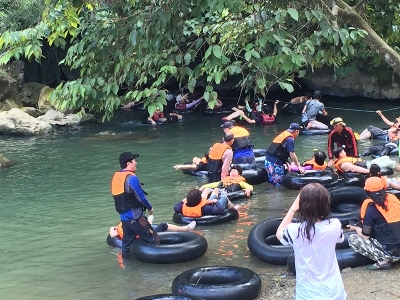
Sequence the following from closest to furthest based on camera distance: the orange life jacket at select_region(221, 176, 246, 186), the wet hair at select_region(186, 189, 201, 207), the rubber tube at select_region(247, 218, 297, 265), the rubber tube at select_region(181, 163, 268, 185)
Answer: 1. the rubber tube at select_region(247, 218, 297, 265)
2. the wet hair at select_region(186, 189, 201, 207)
3. the orange life jacket at select_region(221, 176, 246, 186)
4. the rubber tube at select_region(181, 163, 268, 185)

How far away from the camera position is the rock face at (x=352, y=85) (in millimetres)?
24516

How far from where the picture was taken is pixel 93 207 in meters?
11.2

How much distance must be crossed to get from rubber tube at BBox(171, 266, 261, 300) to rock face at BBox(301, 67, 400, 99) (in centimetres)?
1831

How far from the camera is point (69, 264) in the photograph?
8156 mm

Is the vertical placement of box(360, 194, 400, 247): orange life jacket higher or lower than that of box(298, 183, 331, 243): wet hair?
lower

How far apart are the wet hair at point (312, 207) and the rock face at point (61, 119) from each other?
19561mm

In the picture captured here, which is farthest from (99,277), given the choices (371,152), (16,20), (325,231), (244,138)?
(16,20)

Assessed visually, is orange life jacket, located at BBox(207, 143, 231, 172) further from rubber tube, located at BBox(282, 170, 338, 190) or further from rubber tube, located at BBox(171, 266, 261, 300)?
rubber tube, located at BBox(171, 266, 261, 300)

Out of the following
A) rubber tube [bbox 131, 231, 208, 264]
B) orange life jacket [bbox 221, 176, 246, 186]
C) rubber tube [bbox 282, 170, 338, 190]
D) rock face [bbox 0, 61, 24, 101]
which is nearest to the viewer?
rubber tube [bbox 131, 231, 208, 264]

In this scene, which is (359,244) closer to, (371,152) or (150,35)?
(150,35)

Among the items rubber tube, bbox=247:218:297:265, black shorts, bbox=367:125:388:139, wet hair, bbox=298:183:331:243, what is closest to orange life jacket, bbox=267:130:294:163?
rubber tube, bbox=247:218:297:265

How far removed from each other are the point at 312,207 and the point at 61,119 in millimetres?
20241

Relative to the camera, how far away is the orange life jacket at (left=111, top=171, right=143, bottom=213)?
762 cm

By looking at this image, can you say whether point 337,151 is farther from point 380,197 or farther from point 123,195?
point 123,195
